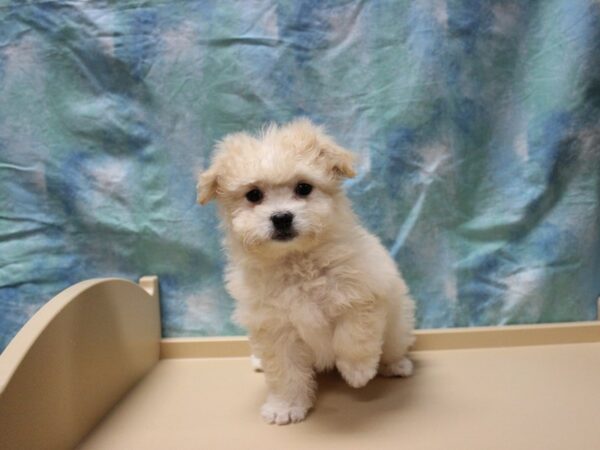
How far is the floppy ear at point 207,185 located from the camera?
61.7 inches

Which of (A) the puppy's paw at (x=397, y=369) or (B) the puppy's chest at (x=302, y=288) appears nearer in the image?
(B) the puppy's chest at (x=302, y=288)

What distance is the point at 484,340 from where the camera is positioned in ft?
6.81

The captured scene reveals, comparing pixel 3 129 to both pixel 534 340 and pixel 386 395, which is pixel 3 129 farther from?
pixel 534 340

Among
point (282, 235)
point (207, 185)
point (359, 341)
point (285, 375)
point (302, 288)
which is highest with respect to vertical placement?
point (207, 185)

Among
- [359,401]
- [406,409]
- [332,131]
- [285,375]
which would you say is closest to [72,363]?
[285,375]

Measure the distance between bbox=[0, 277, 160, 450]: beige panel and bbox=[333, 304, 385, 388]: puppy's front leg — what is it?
73cm

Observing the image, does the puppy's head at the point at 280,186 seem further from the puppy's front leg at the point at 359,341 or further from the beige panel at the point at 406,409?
the beige panel at the point at 406,409

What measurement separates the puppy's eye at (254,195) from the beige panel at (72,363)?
57cm

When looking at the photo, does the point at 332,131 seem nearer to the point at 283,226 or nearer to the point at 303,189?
the point at 303,189

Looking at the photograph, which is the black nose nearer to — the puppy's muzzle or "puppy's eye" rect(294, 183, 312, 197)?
the puppy's muzzle

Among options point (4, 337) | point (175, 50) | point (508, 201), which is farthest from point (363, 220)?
point (4, 337)

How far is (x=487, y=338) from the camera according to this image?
2076mm

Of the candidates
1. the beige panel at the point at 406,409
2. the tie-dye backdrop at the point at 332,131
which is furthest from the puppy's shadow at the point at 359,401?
the tie-dye backdrop at the point at 332,131

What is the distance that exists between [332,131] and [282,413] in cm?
105
